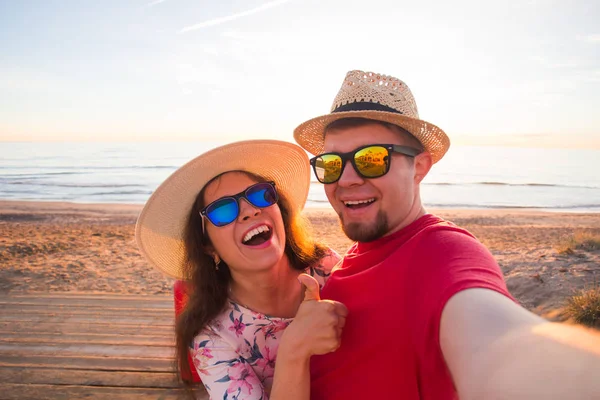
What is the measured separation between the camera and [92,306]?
4.98 meters

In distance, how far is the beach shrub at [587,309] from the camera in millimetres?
4430

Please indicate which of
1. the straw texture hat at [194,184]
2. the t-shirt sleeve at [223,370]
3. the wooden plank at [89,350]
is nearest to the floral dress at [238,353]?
the t-shirt sleeve at [223,370]

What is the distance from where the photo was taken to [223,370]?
1.99m

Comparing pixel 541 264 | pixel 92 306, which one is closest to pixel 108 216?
pixel 92 306

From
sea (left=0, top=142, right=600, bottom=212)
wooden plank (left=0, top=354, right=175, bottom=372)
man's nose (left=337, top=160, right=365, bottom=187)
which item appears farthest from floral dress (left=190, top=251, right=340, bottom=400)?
sea (left=0, top=142, right=600, bottom=212)

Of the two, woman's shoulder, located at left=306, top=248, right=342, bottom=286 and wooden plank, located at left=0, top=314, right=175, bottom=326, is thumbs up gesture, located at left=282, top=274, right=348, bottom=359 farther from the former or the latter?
wooden plank, located at left=0, top=314, right=175, bottom=326

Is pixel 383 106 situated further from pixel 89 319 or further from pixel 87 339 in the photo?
pixel 89 319

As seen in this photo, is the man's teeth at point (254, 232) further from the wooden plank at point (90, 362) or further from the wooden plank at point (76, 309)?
the wooden plank at point (76, 309)

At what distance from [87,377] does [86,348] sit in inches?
22.8

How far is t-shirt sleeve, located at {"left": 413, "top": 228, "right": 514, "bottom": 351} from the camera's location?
3.61 feet

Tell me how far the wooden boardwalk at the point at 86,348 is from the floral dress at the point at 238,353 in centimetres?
107

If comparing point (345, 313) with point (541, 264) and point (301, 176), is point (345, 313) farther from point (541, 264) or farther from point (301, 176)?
point (541, 264)

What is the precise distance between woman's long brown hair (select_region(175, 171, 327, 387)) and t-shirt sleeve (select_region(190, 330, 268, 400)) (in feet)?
0.30

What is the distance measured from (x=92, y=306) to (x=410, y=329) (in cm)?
461
